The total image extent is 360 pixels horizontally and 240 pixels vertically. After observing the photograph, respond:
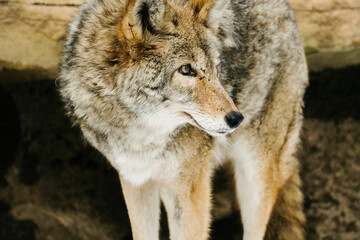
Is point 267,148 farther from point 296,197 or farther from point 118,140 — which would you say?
point 118,140

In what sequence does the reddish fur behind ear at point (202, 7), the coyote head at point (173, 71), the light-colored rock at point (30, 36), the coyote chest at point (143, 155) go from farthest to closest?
the light-colored rock at point (30, 36)
the coyote chest at point (143, 155)
the reddish fur behind ear at point (202, 7)
the coyote head at point (173, 71)

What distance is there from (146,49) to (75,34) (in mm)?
573

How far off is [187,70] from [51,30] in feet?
5.71

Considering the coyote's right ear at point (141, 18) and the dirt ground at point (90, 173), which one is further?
the dirt ground at point (90, 173)

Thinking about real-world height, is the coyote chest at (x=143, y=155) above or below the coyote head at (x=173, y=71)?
below

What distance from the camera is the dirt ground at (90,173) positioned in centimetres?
371

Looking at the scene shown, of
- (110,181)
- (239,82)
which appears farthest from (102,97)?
(110,181)

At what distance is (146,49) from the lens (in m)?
2.22

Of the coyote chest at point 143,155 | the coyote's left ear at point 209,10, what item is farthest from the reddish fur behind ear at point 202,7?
the coyote chest at point 143,155

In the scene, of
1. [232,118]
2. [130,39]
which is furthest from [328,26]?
[130,39]

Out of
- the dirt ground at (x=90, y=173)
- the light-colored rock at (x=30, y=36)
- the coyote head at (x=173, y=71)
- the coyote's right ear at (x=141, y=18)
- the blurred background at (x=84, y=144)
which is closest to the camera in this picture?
the coyote's right ear at (x=141, y=18)

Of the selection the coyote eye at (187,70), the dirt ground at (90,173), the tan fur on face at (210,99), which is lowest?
the dirt ground at (90,173)

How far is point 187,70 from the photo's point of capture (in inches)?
90.0

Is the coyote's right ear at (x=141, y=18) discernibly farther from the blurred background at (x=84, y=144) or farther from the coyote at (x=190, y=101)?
the blurred background at (x=84, y=144)
